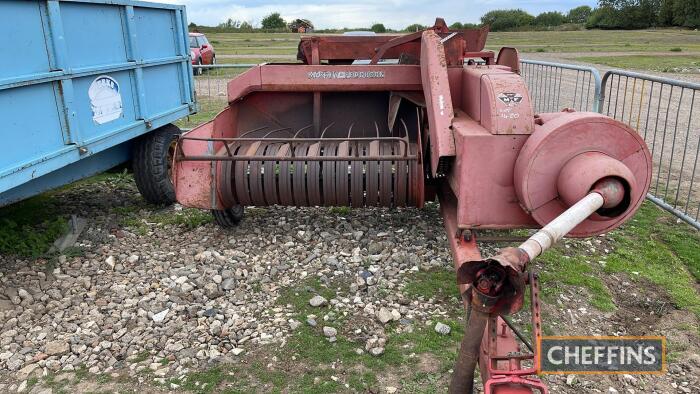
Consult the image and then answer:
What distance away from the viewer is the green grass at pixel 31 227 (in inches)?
182

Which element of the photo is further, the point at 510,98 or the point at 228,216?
the point at 228,216

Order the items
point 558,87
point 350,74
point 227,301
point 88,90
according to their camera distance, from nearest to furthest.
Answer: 1. point 227,301
2. point 88,90
3. point 350,74
4. point 558,87

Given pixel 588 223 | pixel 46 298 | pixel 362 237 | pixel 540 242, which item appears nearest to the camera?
pixel 540 242

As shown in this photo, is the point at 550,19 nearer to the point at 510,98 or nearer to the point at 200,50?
the point at 200,50

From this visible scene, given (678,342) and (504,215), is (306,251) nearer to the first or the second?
(504,215)

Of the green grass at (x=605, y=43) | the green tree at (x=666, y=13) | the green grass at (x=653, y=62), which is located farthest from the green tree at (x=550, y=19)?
the green grass at (x=653, y=62)

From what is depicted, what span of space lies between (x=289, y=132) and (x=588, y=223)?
10.5 ft

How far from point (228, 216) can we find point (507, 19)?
234 feet

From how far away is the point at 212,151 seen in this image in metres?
4.82

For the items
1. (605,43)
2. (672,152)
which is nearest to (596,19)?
(605,43)

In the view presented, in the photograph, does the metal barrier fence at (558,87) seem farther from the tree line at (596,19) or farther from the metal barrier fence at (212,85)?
the tree line at (596,19)

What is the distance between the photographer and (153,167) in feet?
19.0

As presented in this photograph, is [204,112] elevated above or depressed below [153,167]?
below

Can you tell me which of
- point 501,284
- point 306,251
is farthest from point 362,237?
point 501,284
